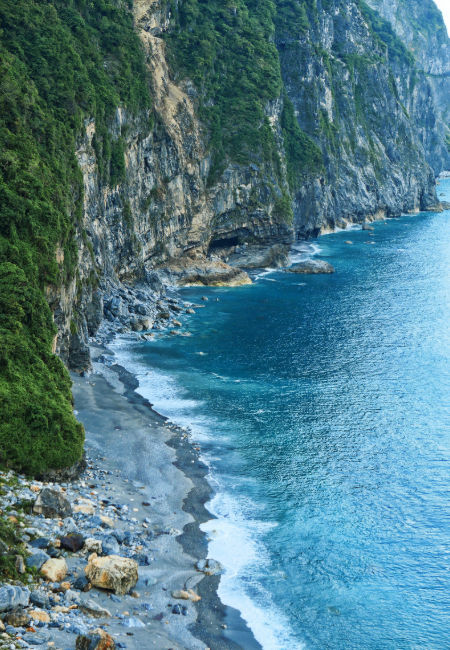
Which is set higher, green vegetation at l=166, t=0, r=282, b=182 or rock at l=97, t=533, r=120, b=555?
green vegetation at l=166, t=0, r=282, b=182

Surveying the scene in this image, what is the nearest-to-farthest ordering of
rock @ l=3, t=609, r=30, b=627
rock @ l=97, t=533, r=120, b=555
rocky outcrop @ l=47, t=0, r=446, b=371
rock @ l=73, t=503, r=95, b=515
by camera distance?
1. rock @ l=3, t=609, r=30, b=627
2. rock @ l=97, t=533, r=120, b=555
3. rock @ l=73, t=503, r=95, b=515
4. rocky outcrop @ l=47, t=0, r=446, b=371

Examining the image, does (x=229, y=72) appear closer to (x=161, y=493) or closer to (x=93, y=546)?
(x=161, y=493)

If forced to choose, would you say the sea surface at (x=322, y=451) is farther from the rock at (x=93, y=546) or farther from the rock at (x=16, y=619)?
the rock at (x=16, y=619)

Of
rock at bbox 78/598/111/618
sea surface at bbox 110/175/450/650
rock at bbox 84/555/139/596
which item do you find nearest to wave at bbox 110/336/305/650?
sea surface at bbox 110/175/450/650

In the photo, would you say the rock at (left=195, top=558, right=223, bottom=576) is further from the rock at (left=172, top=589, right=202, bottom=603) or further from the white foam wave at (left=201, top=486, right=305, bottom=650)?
the rock at (left=172, top=589, right=202, bottom=603)

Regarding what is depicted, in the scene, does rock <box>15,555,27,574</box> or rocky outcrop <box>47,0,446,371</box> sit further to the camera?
rocky outcrop <box>47,0,446,371</box>

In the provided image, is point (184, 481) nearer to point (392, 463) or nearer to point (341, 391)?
point (392, 463)
